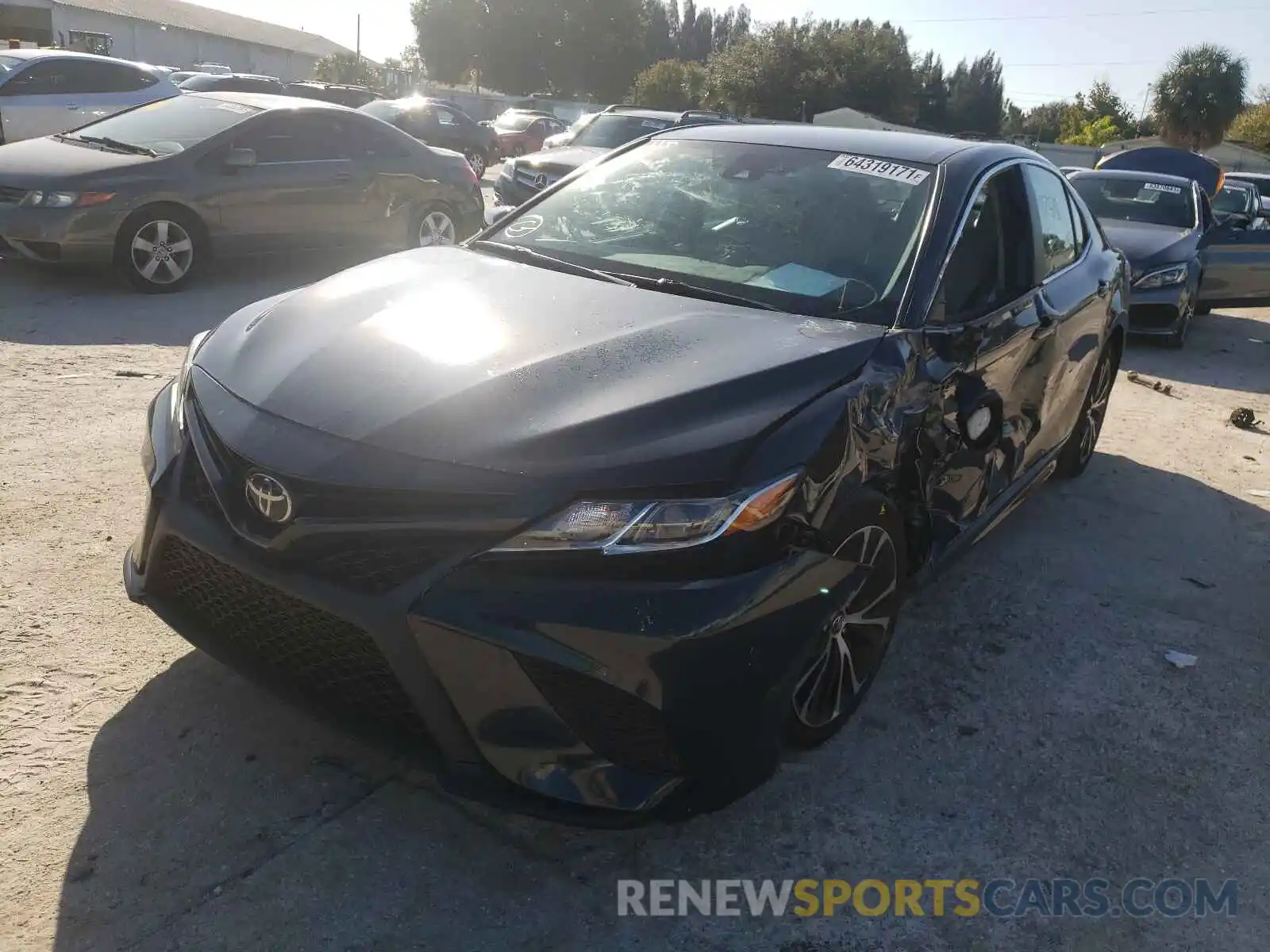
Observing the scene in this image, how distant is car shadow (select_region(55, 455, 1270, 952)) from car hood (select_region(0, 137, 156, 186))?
220 inches

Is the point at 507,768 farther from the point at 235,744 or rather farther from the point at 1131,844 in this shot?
the point at 1131,844

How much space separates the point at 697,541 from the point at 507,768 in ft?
2.04

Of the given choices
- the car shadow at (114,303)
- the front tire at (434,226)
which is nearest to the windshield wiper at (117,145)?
the car shadow at (114,303)

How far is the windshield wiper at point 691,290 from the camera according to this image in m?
3.25

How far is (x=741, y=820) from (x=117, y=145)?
7498 mm

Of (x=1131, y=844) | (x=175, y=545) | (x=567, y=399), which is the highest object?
(x=567, y=399)

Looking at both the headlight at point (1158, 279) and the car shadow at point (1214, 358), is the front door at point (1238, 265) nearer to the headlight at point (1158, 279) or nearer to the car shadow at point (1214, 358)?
the car shadow at point (1214, 358)

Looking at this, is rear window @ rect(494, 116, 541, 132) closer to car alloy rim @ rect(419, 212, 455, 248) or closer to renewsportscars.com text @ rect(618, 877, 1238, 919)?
car alloy rim @ rect(419, 212, 455, 248)

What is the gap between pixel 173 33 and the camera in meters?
56.9

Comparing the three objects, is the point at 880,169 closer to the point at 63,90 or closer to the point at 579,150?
the point at 579,150

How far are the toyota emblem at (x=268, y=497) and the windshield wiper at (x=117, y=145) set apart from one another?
640cm

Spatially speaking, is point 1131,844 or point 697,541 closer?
point 697,541

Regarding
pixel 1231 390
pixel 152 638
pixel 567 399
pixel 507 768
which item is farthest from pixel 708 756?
pixel 1231 390

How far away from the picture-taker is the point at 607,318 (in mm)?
3020
